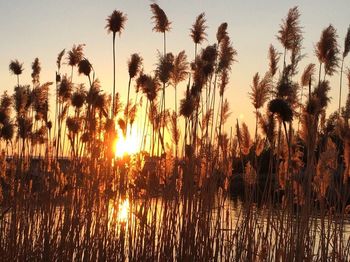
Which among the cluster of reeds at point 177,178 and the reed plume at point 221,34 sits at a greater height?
the reed plume at point 221,34

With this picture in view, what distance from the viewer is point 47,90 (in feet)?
18.7

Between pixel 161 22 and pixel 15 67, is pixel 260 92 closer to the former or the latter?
pixel 161 22

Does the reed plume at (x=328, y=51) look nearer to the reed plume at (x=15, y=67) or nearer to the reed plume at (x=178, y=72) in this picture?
the reed plume at (x=178, y=72)

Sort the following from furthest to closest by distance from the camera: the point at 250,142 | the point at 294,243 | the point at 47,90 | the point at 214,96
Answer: the point at 47,90 < the point at 214,96 < the point at 250,142 < the point at 294,243

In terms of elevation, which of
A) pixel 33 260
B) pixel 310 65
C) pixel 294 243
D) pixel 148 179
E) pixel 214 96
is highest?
pixel 310 65

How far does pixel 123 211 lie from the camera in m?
5.22

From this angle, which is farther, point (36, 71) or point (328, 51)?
point (36, 71)

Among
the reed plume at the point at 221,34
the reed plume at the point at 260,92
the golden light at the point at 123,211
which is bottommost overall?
the golden light at the point at 123,211

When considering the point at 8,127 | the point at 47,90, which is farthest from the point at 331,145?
the point at 8,127

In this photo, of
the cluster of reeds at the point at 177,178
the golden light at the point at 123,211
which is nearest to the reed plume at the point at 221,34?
the cluster of reeds at the point at 177,178

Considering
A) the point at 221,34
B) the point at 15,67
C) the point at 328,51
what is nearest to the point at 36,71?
the point at 15,67

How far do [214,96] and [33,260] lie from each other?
2.22 metres

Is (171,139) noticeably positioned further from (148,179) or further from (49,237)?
(49,237)

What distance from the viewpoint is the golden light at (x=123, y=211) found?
16.0 feet
